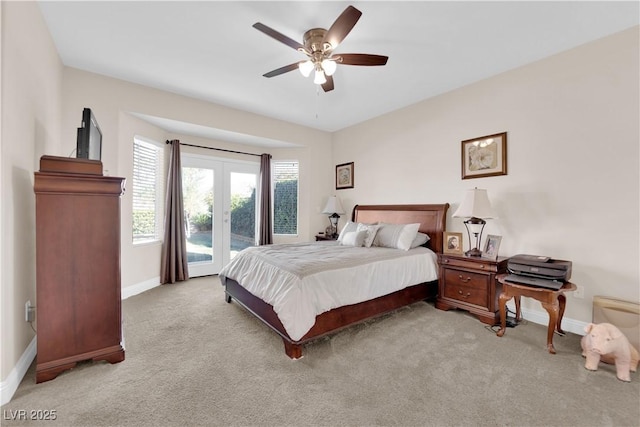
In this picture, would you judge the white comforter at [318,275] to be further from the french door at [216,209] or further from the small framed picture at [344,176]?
the small framed picture at [344,176]

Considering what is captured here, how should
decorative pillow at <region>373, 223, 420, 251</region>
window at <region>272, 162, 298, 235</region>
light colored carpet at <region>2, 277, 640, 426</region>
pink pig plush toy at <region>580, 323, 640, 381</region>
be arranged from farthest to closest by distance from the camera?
window at <region>272, 162, 298, 235</region> → decorative pillow at <region>373, 223, 420, 251</region> → pink pig plush toy at <region>580, 323, 640, 381</region> → light colored carpet at <region>2, 277, 640, 426</region>

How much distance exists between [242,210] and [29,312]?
3390 mm

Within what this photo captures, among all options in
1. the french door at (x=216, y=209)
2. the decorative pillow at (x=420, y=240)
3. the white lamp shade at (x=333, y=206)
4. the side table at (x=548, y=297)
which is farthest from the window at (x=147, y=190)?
the side table at (x=548, y=297)

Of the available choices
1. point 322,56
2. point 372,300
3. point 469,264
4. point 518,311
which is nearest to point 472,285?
point 469,264

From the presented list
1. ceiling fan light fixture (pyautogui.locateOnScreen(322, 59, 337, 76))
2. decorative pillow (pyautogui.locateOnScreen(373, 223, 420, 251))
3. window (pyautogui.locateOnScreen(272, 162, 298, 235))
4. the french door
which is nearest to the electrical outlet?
the french door

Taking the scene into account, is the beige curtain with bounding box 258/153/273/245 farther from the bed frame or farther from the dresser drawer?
the dresser drawer

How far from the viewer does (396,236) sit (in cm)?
360

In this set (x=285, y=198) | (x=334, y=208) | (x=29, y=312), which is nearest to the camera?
(x=29, y=312)

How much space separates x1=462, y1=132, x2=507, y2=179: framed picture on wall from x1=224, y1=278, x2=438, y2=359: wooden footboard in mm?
1509

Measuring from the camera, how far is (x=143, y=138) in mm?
3898

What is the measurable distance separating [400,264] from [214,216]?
345 centimetres

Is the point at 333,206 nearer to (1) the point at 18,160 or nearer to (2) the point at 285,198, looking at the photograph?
(2) the point at 285,198

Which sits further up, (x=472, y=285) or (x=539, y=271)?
(x=539, y=271)

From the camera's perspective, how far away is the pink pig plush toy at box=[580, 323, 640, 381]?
1912 mm
